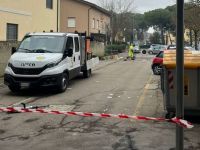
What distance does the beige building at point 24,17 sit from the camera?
24938 millimetres

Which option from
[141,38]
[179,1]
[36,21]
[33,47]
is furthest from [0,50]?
[141,38]

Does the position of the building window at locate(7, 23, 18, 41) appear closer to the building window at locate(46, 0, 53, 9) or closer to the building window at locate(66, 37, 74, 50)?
the building window at locate(46, 0, 53, 9)

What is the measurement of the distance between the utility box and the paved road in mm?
457

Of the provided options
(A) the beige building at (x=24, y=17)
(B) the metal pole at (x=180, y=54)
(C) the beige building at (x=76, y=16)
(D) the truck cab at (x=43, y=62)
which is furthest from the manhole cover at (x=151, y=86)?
(C) the beige building at (x=76, y=16)

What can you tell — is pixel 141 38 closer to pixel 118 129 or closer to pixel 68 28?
pixel 68 28

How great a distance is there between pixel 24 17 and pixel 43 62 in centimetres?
1404

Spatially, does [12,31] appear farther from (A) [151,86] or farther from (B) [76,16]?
(B) [76,16]

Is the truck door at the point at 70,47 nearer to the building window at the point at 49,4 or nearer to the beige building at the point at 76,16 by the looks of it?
the building window at the point at 49,4

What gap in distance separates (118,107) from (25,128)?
3.44m

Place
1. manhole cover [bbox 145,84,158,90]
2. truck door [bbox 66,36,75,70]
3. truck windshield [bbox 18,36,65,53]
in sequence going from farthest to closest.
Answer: manhole cover [bbox 145,84,158,90] → truck door [bbox 66,36,75,70] → truck windshield [bbox 18,36,65,53]

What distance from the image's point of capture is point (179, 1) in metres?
4.68

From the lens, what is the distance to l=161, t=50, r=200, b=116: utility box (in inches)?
355

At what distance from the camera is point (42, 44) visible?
15.9 metres

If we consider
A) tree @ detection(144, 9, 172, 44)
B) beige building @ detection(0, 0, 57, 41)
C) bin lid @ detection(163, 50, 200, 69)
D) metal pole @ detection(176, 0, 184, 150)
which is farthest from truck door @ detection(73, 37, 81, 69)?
tree @ detection(144, 9, 172, 44)
